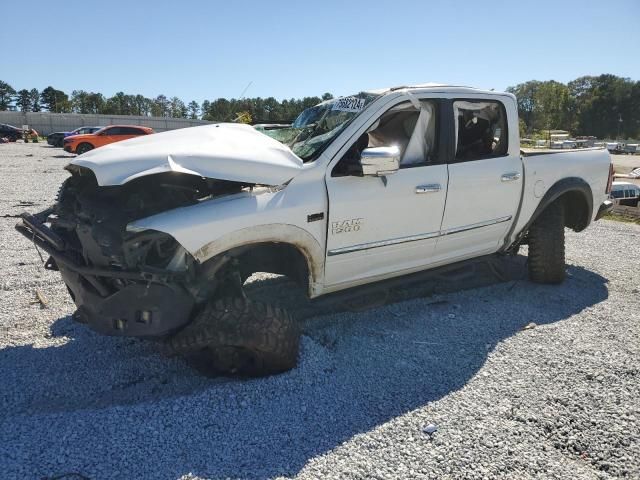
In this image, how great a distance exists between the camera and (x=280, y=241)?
322 cm

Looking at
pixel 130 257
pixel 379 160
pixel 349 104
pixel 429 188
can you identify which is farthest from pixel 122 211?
pixel 429 188

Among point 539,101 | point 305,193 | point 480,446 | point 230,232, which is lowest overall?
point 480,446

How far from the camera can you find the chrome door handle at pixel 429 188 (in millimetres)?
3823

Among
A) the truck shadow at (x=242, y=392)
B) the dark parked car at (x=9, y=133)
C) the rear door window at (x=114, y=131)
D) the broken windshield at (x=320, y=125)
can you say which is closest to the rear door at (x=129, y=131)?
the rear door window at (x=114, y=131)

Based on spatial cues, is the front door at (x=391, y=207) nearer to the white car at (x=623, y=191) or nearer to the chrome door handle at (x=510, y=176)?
the chrome door handle at (x=510, y=176)

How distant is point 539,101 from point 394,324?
103 meters

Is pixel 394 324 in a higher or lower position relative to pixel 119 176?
lower

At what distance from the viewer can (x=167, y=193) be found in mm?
3053

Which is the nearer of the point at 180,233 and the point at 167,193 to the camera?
the point at 180,233

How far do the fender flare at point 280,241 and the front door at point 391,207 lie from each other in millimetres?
88

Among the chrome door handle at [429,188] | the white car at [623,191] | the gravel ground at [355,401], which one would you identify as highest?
the chrome door handle at [429,188]

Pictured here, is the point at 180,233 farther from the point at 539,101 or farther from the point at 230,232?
the point at 539,101

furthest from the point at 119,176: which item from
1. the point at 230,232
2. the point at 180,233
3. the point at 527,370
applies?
the point at 527,370

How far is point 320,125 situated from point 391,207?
985mm
